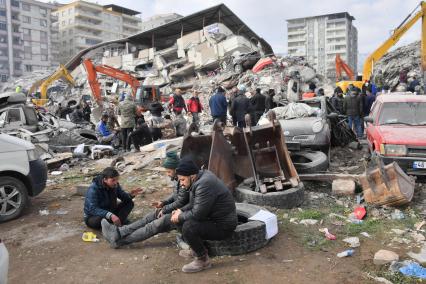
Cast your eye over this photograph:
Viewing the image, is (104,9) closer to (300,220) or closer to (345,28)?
(345,28)

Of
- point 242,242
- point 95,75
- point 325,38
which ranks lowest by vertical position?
point 242,242

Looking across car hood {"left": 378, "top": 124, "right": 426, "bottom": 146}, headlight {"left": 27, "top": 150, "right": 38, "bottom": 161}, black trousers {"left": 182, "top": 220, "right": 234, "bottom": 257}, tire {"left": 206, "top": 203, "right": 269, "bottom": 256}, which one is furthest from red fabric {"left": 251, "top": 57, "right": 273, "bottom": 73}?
black trousers {"left": 182, "top": 220, "right": 234, "bottom": 257}

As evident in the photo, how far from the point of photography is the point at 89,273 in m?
4.32

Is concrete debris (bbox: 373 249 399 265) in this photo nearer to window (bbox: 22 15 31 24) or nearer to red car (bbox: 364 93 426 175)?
red car (bbox: 364 93 426 175)

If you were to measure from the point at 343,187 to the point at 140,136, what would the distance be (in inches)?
293

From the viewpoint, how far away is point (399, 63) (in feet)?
100

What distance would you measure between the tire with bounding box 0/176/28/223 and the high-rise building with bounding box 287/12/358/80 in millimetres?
107989

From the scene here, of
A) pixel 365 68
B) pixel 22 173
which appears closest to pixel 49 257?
pixel 22 173

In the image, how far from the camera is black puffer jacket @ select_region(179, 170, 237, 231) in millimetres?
4105

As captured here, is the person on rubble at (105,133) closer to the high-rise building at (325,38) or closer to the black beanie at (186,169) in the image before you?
the black beanie at (186,169)

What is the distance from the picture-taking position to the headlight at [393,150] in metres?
7.08

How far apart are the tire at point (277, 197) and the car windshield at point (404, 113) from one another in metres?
3.23

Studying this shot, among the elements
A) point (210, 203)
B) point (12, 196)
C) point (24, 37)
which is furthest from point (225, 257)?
point (24, 37)

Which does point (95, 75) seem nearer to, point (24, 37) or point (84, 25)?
point (24, 37)
